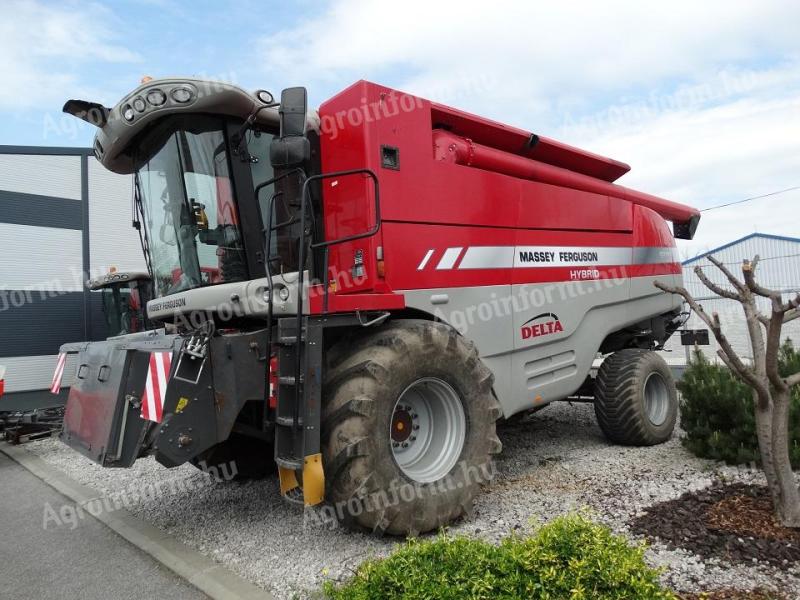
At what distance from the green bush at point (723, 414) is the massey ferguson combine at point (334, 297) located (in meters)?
1.14

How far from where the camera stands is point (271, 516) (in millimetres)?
4336

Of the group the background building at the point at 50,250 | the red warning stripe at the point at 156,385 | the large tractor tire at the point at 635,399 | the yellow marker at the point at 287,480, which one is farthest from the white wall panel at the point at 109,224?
the large tractor tire at the point at 635,399

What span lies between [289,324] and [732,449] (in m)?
3.83

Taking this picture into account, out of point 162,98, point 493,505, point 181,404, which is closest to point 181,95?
point 162,98

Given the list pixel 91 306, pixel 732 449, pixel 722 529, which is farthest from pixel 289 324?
pixel 91 306

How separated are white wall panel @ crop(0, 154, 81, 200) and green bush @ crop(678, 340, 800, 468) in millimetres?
9980

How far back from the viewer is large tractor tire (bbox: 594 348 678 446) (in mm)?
5711

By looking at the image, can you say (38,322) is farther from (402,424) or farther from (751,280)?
(751,280)

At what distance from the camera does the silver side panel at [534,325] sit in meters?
4.48

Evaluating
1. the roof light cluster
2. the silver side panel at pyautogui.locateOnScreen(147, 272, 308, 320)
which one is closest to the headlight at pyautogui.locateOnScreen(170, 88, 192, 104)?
the roof light cluster

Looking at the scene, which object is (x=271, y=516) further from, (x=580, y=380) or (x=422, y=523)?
(x=580, y=380)

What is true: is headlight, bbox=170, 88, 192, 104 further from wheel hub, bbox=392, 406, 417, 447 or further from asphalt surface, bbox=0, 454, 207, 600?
asphalt surface, bbox=0, 454, 207, 600

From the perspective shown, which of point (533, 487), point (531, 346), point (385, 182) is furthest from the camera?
point (531, 346)

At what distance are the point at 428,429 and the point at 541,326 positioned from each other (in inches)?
61.8
